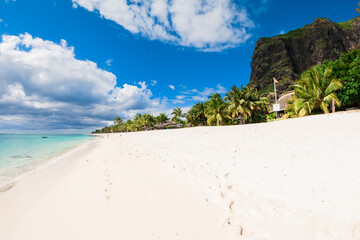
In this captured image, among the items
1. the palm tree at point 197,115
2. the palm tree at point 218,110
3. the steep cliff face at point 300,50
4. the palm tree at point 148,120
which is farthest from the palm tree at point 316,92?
the steep cliff face at point 300,50

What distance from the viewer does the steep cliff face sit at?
84250 millimetres

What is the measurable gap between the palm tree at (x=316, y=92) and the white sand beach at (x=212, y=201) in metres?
14.8

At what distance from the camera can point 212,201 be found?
3.25 meters

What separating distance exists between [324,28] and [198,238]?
5190 inches

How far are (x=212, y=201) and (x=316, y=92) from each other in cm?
2088

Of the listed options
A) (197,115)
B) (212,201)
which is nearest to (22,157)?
(212,201)

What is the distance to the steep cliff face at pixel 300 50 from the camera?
8425 cm

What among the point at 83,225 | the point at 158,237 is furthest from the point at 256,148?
the point at 83,225

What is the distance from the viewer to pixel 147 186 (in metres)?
4.18

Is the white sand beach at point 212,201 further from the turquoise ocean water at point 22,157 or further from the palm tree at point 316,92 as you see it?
the palm tree at point 316,92

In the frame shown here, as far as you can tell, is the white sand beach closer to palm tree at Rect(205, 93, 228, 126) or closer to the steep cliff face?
palm tree at Rect(205, 93, 228, 126)

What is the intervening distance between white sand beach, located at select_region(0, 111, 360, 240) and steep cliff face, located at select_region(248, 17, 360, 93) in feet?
296

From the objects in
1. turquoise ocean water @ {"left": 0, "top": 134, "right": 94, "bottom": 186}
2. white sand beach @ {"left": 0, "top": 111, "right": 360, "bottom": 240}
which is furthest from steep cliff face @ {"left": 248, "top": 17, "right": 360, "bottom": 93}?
turquoise ocean water @ {"left": 0, "top": 134, "right": 94, "bottom": 186}

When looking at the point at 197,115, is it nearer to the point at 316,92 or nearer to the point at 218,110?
the point at 218,110
